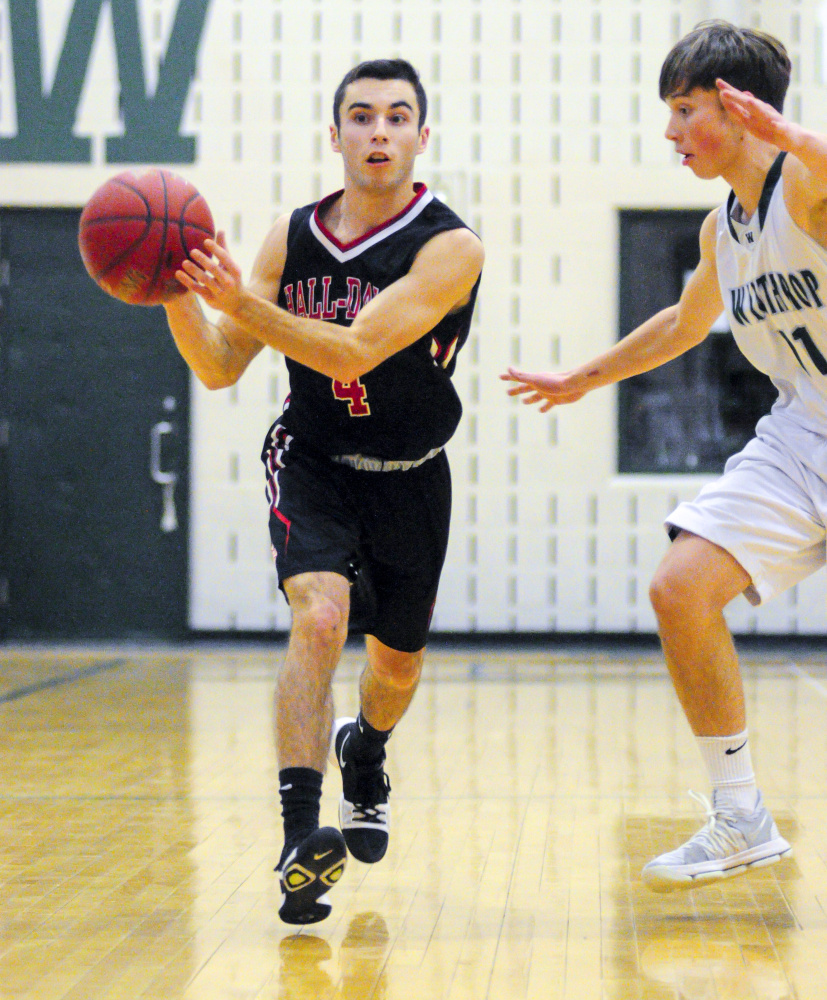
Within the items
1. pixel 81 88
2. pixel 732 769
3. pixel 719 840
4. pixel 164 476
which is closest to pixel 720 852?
pixel 719 840

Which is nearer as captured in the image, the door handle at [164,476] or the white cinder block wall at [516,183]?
the white cinder block wall at [516,183]

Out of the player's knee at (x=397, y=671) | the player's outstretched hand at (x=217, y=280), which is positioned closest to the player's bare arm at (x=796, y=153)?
the player's outstretched hand at (x=217, y=280)

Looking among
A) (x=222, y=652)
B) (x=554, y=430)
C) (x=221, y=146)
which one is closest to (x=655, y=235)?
(x=554, y=430)

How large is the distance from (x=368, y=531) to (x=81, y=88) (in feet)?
17.7

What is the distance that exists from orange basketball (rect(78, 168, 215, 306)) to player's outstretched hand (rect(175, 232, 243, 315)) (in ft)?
0.71

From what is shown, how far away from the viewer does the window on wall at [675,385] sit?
7508 millimetres

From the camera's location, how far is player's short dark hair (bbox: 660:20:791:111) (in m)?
2.62

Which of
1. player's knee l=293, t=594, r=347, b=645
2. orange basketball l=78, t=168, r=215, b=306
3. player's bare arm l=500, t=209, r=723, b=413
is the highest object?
orange basketball l=78, t=168, r=215, b=306

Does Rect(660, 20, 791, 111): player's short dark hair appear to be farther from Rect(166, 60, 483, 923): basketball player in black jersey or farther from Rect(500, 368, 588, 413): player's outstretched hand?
Rect(500, 368, 588, 413): player's outstretched hand

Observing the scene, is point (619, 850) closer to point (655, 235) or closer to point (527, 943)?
point (527, 943)

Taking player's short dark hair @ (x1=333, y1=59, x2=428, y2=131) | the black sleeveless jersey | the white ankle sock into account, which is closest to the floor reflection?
the white ankle sock

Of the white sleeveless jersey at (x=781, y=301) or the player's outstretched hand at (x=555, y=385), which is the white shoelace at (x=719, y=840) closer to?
the white sleeveless jersey at (x=781, y=301)

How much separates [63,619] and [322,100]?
329 cm

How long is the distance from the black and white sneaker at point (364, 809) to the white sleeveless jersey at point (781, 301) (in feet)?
3.99
